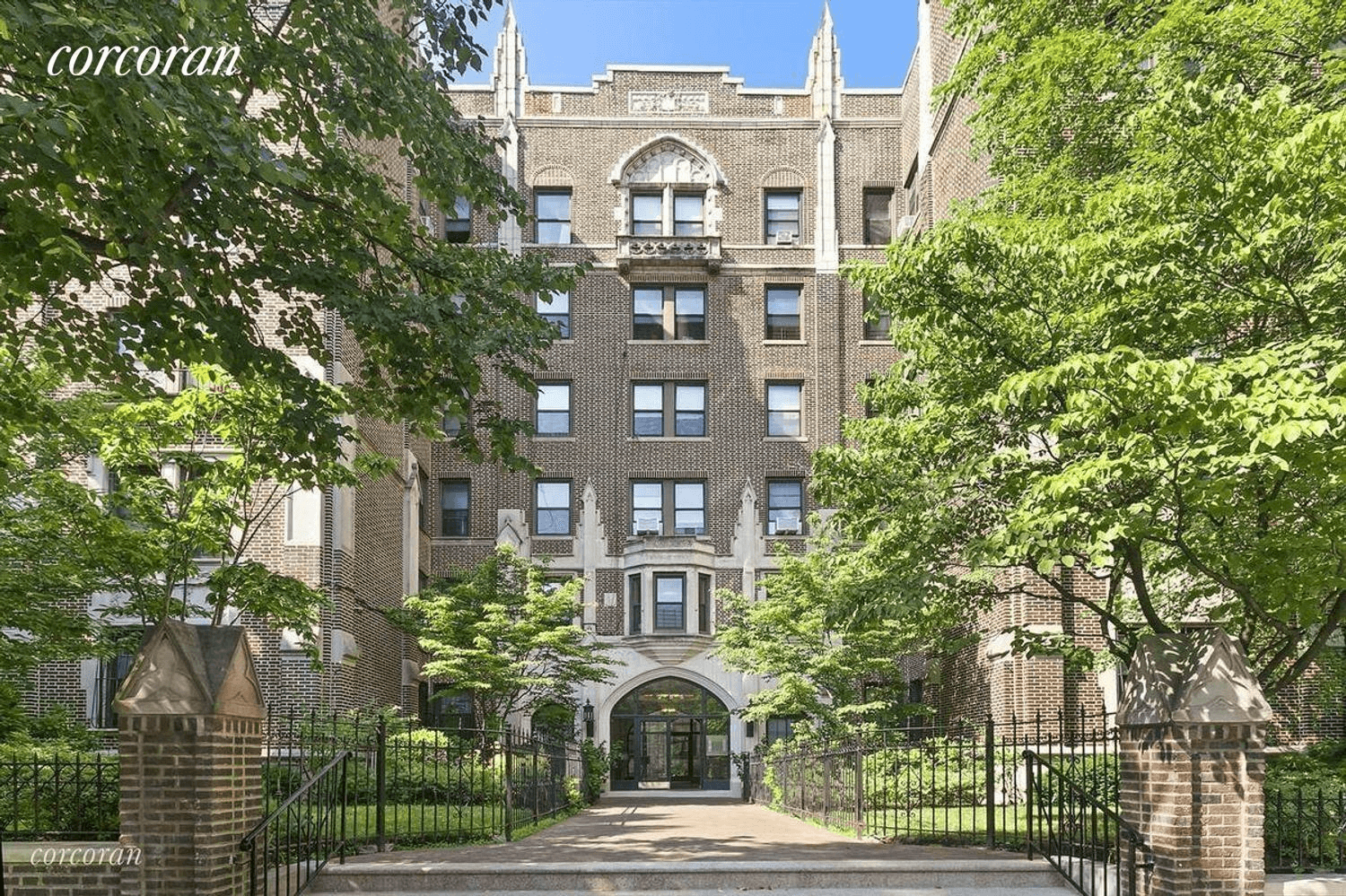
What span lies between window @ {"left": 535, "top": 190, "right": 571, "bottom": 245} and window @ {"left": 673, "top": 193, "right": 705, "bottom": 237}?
3.35 m

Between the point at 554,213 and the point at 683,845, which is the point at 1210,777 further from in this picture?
A: the point at 554,213

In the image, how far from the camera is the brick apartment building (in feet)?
125

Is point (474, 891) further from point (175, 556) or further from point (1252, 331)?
point (1252, 331)

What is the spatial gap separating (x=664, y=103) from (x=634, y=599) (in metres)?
15.5

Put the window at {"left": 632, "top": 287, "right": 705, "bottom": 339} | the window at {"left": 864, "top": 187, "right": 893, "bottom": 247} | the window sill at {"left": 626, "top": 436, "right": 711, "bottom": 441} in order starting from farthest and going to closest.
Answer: the window at {"left": 864, "top": 187, "right": 893, "bottom": 247} < the window at {"left": 632, "top": 287, "right": 705, "bottom": 339} < the window sill at {"left": 626, "top": 436, "right": 711, "bottom": 441}

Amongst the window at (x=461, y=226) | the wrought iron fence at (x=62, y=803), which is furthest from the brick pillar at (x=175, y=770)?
the window at (x=461, y=226)

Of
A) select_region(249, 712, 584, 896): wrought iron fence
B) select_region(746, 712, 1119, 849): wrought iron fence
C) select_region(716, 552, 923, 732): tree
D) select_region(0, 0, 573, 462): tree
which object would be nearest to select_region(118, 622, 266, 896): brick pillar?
select_region(249, 712, 584, 896): wrought iron fence

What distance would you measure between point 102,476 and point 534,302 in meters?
14.4

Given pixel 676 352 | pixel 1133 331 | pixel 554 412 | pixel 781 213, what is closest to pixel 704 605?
pixel 554 412

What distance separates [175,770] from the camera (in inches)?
390

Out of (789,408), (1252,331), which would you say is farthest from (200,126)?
(789,408)

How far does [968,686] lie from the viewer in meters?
29.6

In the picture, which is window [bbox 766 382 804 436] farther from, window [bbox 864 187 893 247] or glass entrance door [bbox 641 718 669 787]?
glass entrance door [bbox 641 718 669 787]

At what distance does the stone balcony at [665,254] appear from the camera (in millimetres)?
39438
